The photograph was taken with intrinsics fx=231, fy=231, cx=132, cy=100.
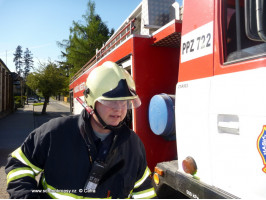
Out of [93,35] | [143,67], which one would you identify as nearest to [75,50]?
[93,35]

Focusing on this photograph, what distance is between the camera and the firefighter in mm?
1422

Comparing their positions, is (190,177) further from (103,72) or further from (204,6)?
(204,6)

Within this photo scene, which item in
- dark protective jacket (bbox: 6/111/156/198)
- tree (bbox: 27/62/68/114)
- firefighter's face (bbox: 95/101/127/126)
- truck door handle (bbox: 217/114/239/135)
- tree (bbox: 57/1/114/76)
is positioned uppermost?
tree (bbox: 57/1/114/76)

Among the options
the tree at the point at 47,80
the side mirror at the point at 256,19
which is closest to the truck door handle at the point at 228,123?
the side mirror at the point at 256,19

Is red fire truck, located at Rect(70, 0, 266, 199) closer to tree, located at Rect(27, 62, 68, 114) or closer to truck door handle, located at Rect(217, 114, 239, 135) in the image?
truck door handle, located at Rect(217, 114, 239, 135)

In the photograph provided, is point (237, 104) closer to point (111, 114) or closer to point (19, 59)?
point (111, 114)

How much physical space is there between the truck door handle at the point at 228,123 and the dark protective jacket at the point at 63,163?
77cm

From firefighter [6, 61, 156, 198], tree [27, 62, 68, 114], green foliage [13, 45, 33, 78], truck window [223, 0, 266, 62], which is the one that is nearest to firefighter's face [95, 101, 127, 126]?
firefighter [6, 61, 156, 198]

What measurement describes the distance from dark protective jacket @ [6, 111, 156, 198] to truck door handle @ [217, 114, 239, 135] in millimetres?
768

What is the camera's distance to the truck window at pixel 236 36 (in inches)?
65.9

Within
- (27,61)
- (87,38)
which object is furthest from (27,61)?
(87,38)

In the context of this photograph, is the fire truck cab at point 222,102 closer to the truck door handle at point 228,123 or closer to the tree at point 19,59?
the truck door handle at point 228,123

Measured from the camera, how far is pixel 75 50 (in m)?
24.4

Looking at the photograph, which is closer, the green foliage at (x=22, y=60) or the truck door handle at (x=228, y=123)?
the truck door handle at (x=228, y=123)
